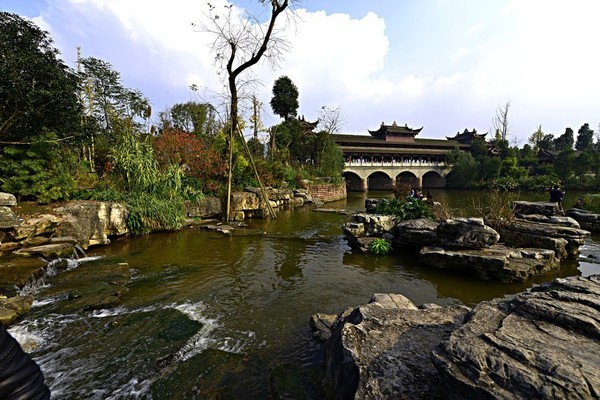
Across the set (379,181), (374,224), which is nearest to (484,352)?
(374,224)

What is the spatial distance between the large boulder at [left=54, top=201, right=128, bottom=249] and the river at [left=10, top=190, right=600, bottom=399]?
1.44ft

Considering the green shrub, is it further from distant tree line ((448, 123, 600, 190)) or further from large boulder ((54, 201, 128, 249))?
distant tree line ((448, 123, 600, 190))

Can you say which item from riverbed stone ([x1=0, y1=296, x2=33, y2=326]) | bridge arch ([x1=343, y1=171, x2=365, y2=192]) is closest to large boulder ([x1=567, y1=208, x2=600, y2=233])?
riverbed stone ([x1=0, y1=296, x2=33, y2=326])

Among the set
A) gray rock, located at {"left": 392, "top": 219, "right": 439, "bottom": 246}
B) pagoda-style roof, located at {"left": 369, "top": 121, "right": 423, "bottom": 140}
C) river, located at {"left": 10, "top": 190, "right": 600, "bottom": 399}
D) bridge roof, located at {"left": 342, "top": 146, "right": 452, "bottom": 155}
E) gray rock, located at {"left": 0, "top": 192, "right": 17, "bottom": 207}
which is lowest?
river, located at {"left": 10, "top": 190, "right": 600, "bottom": 399}

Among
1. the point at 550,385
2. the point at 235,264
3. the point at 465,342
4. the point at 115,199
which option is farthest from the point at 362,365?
the point at 115,199

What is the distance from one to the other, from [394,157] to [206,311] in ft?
127

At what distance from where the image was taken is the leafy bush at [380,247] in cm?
798

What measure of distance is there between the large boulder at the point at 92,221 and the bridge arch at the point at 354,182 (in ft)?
99.4

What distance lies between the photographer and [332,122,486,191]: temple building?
1460 inches

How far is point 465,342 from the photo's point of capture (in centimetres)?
195

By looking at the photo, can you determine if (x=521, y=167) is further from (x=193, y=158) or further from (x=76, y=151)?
(x=76, y=151)

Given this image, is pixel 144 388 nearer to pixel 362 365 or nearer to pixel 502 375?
pixel 362 365

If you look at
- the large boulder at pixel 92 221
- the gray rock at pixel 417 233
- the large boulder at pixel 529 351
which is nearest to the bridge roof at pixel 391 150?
the gray rock at pixel 417 233

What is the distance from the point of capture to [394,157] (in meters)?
39.6
